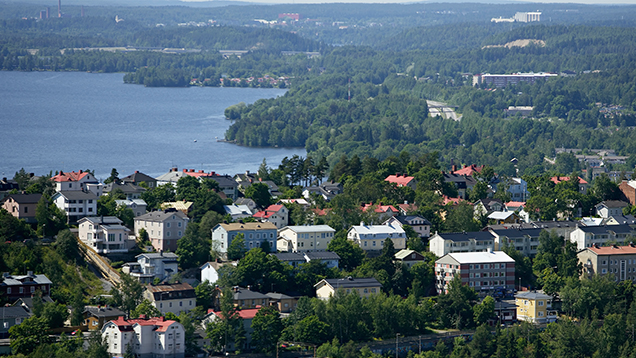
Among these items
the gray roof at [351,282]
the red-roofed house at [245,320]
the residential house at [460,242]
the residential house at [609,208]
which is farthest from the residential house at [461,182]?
the red-roofed house at [245,320]

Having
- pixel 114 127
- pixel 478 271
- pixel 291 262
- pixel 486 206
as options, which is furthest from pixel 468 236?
pixel 114 127

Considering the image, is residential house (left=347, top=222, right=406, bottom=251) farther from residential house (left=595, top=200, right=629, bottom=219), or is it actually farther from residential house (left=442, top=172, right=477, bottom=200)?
residential house (left=595, top=200, right=629, bottom=219)

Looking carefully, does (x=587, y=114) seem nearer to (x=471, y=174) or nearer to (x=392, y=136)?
(x=392, y=136)

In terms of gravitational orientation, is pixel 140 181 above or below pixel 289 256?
above

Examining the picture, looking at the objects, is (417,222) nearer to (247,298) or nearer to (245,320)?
(247,298)

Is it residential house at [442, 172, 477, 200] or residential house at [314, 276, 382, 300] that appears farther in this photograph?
residential house at [442, 172, 477, 200]

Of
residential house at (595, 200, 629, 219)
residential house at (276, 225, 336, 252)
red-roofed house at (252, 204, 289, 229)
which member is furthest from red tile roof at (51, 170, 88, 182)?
residential house at (595, 200, 629, 219)

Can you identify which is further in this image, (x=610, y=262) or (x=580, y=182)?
(x=580, y=182)
